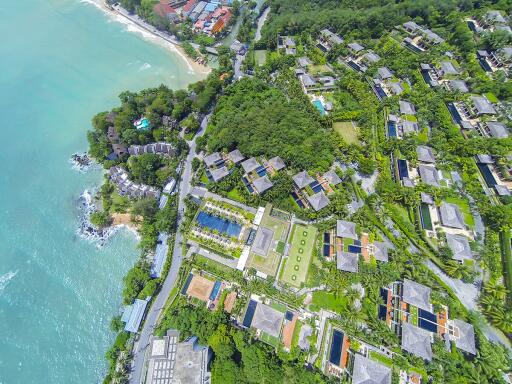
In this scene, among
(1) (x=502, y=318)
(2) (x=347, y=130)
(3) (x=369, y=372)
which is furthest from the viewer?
(2) (x=347, y=130)

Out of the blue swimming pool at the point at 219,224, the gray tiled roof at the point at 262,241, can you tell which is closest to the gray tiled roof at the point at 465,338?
the gray tiled roof at the point at 262,241

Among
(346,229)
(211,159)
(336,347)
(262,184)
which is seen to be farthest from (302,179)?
(336,347)

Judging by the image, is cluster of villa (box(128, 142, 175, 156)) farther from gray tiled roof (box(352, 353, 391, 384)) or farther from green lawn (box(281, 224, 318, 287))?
gray tiled roof (box(352, 353, 391, 384))

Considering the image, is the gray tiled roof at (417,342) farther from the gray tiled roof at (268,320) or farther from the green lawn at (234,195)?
the green lawn at (234,195)

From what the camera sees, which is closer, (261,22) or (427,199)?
(427,199)

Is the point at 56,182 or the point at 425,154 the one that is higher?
the point at 425,154

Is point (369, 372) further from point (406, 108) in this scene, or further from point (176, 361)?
point (406, 108)

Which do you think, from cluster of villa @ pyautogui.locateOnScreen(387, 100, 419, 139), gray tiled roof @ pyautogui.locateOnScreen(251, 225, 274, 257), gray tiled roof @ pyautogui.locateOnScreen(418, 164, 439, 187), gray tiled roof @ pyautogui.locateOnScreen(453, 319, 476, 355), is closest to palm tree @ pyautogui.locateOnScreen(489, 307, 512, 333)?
gray tiled roof @ pyautogui.locateOnScreen(453, 319, 476, 355)
